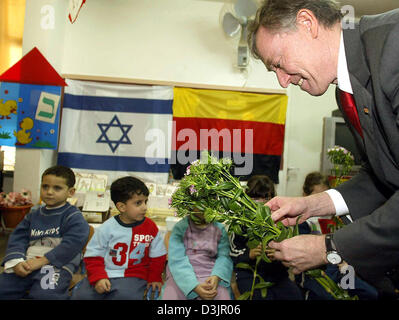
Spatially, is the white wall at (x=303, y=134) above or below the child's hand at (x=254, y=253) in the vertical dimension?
above

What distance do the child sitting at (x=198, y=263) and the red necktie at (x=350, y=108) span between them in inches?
33.7

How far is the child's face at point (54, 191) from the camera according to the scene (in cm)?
167

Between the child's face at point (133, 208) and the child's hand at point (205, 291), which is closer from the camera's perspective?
the child's hand at point (205, 291)

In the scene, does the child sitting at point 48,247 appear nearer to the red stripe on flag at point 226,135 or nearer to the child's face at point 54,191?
the child's face at point 54,191

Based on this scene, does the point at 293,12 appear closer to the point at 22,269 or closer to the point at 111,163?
the point at 22,269

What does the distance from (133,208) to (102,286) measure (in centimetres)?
38

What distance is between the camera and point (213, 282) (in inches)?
61.1

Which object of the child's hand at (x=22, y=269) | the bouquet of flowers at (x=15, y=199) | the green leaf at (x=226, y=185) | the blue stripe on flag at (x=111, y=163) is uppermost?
the blue stripe on flag at (x=111, y=163)

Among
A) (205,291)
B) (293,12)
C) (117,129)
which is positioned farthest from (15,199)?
(293,12)

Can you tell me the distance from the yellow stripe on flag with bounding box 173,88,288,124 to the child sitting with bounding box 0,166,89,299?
1393mm

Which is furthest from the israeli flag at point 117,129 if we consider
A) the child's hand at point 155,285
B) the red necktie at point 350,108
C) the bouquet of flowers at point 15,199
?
the red necktie at point 350,108

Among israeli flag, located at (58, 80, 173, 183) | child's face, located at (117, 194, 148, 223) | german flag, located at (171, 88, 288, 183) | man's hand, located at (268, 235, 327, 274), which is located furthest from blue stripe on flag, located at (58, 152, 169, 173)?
man's hand, located at (268, 235, 327, 274)
